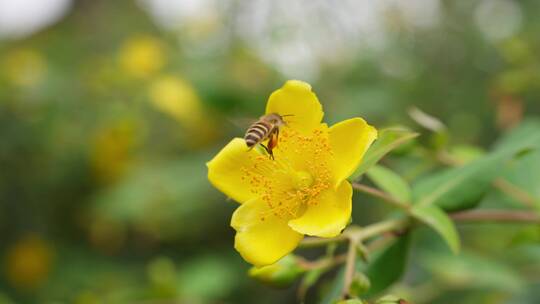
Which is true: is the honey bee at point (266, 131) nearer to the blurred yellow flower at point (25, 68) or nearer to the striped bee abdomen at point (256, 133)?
the striped bee abdomen at point (256, 133)

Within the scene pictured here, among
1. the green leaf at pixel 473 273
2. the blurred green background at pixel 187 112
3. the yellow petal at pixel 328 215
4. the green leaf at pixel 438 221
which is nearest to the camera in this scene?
the yellow petal at pixel 328 215

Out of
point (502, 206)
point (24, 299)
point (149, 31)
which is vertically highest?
point (149, 31)

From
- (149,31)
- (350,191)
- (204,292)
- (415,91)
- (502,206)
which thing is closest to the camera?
(350,191)

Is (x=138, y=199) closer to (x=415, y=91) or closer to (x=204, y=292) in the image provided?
(x=204, y=292)

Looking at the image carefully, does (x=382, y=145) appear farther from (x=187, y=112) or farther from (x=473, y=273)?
(x=187, y=112)

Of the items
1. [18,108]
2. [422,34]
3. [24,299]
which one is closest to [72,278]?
[24,299]

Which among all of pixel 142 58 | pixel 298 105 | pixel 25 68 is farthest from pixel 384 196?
pixel 25 68

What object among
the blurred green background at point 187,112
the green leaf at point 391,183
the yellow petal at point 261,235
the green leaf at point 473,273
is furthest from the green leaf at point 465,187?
the blurred green background at point 187,112

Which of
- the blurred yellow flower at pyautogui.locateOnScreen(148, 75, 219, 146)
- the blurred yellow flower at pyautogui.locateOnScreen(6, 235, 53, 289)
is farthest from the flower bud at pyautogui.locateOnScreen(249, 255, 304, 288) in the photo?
the blurred yellow flower at pyautogui.locateOnScreen(6, 235, 53, 289)
